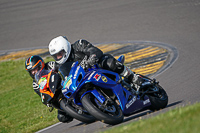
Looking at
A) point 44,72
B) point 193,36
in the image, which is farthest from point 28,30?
point 44,72

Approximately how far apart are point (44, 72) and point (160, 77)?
159 inches

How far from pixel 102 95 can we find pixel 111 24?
34.1 feet

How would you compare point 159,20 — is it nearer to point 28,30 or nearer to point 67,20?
point 67,20

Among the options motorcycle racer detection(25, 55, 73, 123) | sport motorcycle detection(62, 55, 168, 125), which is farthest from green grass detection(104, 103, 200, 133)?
motorcycle racer detection(25, 55, 73, 123)

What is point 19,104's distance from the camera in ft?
35.9

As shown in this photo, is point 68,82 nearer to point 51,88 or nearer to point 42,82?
point 51,88

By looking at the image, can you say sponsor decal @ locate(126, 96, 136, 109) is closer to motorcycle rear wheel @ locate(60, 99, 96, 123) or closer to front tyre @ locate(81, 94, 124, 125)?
front tyre @ locate(81, 94, 124, 125)

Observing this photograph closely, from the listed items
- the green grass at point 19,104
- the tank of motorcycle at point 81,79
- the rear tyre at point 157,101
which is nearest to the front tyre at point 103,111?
the tank of motorcycle at point 81,79

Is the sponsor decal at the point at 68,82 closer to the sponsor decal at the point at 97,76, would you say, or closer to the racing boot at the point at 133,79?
the sponsor decal at the point at 97,76

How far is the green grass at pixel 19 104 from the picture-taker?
9.01m

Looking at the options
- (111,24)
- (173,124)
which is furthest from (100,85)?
(111,24)

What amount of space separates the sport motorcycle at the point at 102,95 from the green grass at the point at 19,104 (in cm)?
263

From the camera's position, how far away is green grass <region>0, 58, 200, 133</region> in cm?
409

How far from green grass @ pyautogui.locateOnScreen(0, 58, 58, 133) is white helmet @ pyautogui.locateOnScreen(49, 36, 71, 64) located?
235cm
